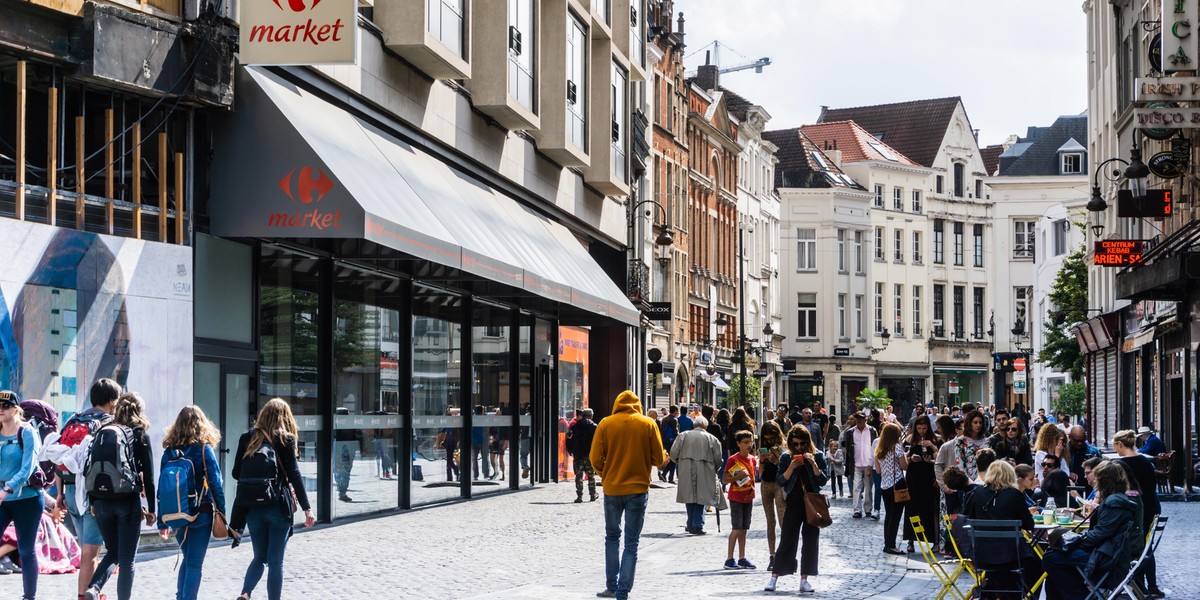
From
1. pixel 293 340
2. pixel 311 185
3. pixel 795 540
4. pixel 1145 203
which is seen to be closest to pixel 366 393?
pixel 293 340

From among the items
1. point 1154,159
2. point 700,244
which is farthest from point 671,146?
point 1154,159

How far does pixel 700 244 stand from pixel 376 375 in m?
46.4

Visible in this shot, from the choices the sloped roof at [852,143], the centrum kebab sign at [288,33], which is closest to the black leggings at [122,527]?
the centrum kebab sign at [288,33]

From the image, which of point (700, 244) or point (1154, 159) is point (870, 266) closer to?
point (700, 244)

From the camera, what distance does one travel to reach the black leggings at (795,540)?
50.5 feet

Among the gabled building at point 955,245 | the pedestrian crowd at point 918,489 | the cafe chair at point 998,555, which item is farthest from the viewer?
the gabled building at point 955,245

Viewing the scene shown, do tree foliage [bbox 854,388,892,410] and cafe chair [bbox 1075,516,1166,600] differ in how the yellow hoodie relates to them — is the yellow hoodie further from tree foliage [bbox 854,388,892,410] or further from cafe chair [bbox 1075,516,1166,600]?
tree foliage [bbox 854,388,892,410]

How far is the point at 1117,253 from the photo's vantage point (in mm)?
34656

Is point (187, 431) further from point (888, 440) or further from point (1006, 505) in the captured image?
point (888, 440)

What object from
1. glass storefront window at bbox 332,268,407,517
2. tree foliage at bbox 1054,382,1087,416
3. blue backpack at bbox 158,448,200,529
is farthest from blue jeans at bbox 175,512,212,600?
tree foliage at bbox 1054,382,1087,416

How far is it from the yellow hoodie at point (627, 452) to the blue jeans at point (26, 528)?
4.63 metres

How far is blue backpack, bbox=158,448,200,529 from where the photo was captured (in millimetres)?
11523

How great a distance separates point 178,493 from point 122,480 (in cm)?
39

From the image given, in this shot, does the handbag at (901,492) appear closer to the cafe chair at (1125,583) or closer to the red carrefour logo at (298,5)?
the cafe chair at (1125,583)
